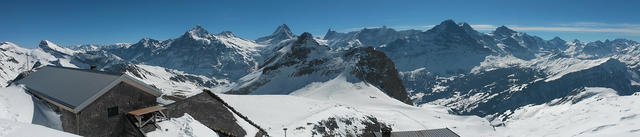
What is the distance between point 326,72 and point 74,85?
433 feet

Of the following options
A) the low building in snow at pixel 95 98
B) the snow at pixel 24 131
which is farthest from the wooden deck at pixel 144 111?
the snow at pixel 24 131

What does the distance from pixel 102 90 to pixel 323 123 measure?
3025 cm

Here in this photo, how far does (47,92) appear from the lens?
59.3ft

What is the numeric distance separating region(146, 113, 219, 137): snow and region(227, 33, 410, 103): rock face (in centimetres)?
11164

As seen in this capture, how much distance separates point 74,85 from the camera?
17.6 meters

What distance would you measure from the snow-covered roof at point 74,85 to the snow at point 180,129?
1850 millimetres

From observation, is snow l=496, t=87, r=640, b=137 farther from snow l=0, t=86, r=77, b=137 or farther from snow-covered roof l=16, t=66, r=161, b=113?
snow l=0, t=86, r=77, b=137

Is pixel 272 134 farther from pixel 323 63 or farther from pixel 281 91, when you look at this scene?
pixel 323 63

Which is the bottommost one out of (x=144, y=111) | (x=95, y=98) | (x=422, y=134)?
(x=422, y=134)

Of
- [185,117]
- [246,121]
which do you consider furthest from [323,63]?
[185,117]

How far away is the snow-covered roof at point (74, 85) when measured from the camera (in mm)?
16027

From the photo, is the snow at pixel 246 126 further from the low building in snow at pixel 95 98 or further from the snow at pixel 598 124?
the snow at pixel 598 124

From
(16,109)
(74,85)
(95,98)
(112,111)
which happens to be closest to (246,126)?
(112,111)

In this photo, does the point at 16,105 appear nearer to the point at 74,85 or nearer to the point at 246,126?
the point at 74,85
